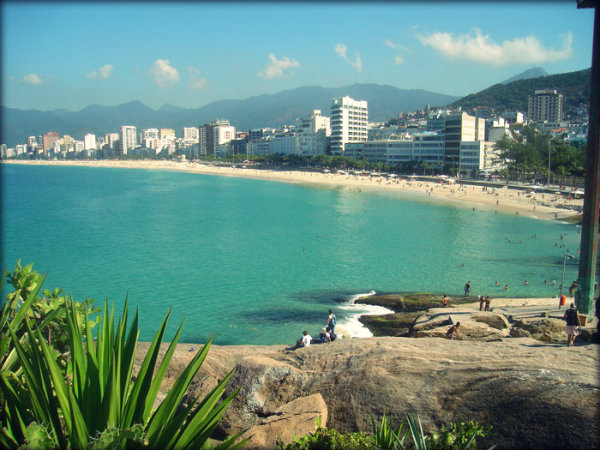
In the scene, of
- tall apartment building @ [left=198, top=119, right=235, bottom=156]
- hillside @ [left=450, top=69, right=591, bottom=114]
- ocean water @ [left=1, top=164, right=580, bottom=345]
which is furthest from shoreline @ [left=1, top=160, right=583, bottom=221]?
hillside @ [left=450, top=69, right=591, bottom=114]

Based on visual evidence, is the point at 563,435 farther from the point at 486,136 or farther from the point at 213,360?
the point at 486,136

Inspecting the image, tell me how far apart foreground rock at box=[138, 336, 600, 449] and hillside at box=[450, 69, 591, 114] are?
167698 mm

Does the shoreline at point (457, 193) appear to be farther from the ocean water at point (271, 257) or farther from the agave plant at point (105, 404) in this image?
the agave plant at point (105, 404)

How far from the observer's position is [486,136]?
311ft

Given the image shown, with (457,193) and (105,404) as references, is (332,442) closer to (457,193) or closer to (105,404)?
(105,404)

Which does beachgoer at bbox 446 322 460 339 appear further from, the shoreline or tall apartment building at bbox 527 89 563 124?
tall apartment building at bbox 527 89 563 124

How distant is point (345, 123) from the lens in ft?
367

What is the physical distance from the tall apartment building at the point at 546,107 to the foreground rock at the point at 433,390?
157 m

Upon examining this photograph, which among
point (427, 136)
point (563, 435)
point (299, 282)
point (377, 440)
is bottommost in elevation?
point (299, 282)

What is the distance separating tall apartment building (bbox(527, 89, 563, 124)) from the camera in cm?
14400

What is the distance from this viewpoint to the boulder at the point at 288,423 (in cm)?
598

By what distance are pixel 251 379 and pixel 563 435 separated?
4.29 meters

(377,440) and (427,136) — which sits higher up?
(427,136)

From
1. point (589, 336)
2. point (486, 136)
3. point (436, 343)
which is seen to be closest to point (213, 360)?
point (436, 343)
